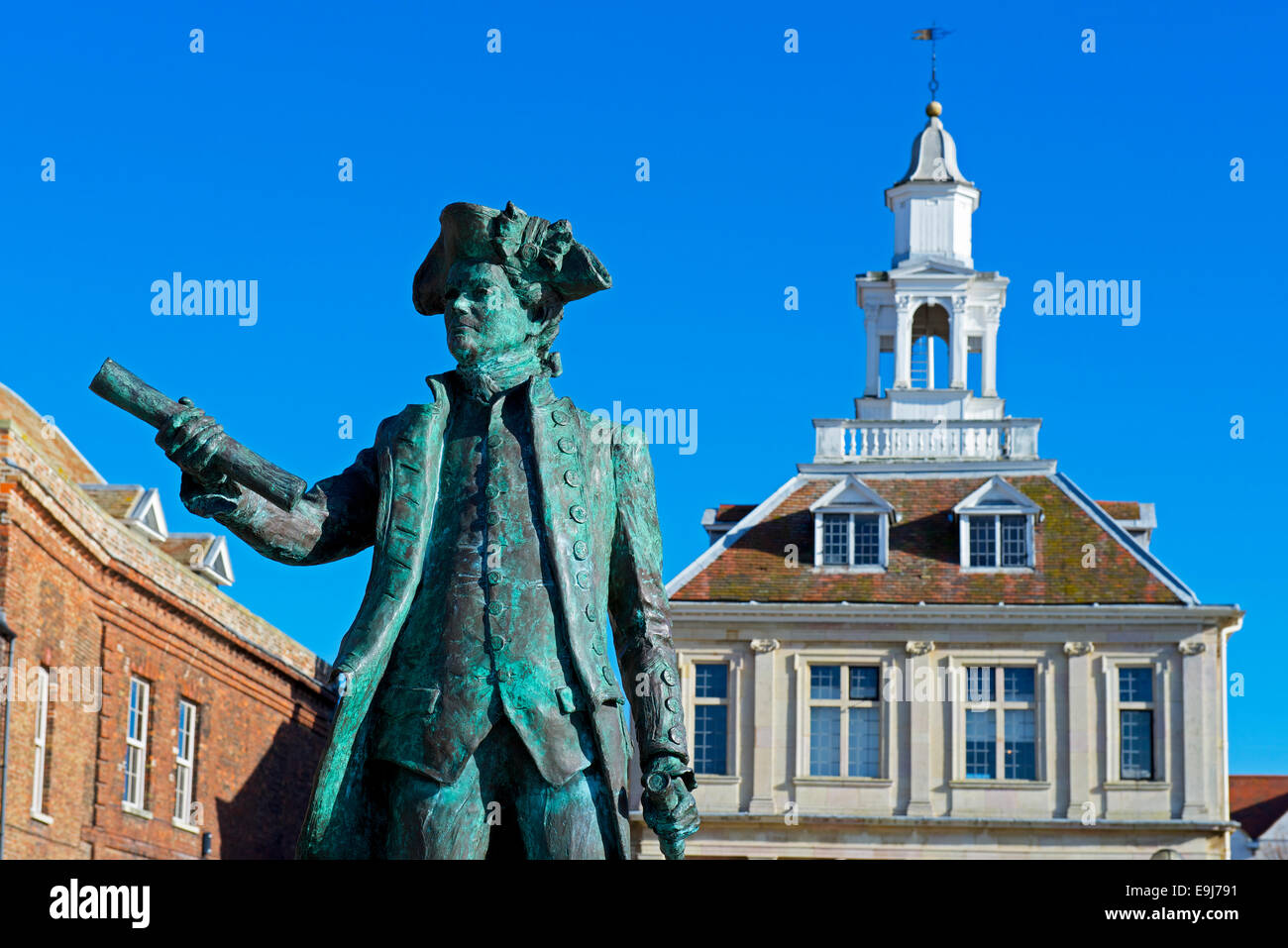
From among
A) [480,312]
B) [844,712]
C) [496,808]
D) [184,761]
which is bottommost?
[496,808]

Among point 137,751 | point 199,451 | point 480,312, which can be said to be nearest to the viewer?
point 199,451

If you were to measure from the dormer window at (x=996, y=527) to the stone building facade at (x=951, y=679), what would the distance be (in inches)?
1.5

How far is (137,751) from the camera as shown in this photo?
105 feet

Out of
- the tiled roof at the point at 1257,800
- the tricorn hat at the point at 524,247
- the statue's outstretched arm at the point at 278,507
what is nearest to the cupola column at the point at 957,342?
the tiled roof at the point at 1257,800

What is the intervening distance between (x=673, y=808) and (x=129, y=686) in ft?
87.4

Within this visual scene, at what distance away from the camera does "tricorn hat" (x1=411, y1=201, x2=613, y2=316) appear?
242 inches

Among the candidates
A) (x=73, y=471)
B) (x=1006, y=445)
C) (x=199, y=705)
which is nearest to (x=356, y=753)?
(x=199, y=705)

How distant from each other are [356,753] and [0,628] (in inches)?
786

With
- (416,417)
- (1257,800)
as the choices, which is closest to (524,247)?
(416,417)

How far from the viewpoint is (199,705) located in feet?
113

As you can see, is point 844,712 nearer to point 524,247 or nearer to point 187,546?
point 187,546

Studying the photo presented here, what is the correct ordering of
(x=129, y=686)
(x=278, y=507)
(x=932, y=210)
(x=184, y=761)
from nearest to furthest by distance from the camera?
(x=278, y=507)
(x=129, y=686)
(x=184, y=761)
(x=932, y=210)
